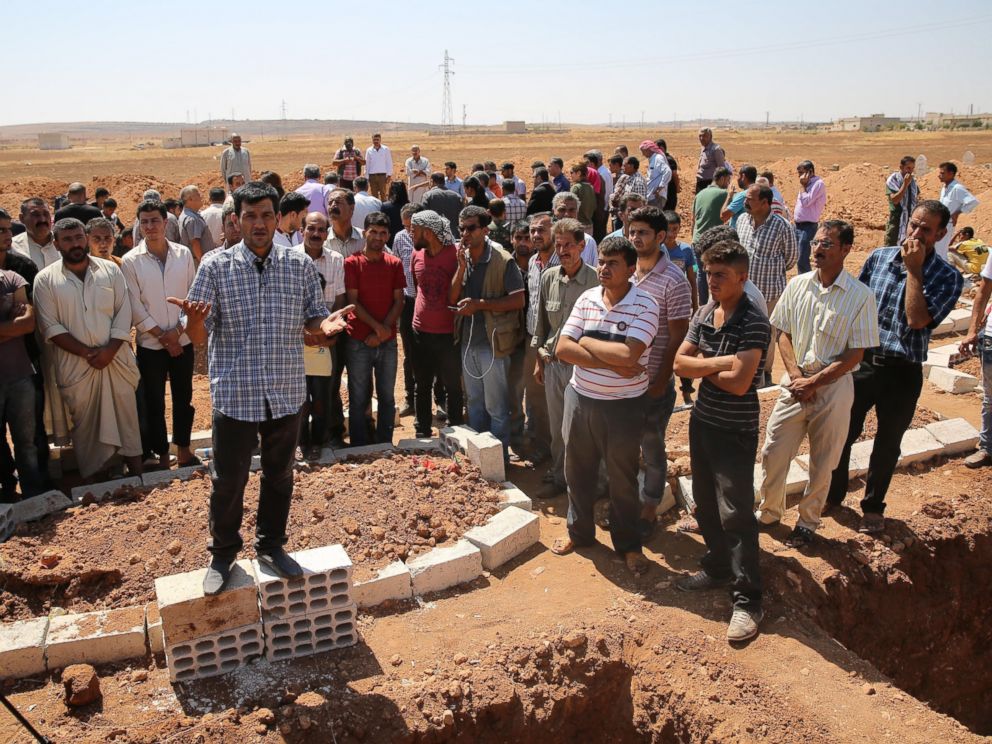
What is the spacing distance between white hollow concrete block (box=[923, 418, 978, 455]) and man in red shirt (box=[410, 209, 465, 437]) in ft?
14.5

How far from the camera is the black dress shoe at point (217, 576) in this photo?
4.13 meters

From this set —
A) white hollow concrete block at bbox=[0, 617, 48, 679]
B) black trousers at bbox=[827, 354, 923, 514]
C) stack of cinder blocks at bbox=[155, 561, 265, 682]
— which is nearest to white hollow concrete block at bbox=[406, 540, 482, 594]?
stack of cinder blocks at bbox=[155, 561, 265, 682]

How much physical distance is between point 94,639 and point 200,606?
0.77 metres

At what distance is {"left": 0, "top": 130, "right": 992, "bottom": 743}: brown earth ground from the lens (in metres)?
4.14

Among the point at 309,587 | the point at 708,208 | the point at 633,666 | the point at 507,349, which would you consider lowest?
the point at 633,666

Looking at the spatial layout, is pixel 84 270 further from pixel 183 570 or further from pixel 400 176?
pixel 400 176

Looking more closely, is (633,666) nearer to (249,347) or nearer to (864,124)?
(249,347)

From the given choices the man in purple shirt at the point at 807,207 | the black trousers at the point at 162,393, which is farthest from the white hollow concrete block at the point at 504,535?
the man in purple shirt at the point at 807,207

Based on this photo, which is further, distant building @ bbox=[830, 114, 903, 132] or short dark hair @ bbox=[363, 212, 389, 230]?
distant building @ bbox=[830, 114, 903, 132]

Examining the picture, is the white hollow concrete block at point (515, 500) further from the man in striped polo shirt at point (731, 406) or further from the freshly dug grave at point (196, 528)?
the man in striped polo shirt at point (731, 406)

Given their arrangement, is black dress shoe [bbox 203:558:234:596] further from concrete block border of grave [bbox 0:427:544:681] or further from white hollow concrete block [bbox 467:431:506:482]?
white hollow concrete block [bbox 467:431:506:482]

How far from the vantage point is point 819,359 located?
5.21m

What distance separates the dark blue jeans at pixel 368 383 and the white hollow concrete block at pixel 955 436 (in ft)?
16.4

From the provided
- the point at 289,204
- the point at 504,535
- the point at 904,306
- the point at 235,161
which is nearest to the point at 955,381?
the point at 904,306
